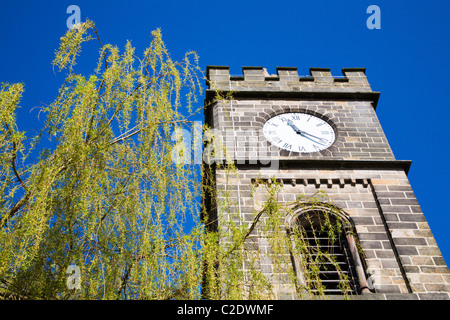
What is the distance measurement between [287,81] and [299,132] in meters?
2.29

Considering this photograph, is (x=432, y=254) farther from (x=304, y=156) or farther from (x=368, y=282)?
(x=304, y=156)

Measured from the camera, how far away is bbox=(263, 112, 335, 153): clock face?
1307 cm

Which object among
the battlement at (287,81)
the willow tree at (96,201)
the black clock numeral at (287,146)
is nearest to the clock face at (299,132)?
the black clock numeral at (287,146)

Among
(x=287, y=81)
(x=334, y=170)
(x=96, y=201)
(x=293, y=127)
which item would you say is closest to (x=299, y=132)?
(x=293, y=127)

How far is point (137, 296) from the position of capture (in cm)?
539

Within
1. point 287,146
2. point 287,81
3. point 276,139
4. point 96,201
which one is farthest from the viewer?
point 287,81

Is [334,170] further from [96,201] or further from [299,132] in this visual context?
[96,201]

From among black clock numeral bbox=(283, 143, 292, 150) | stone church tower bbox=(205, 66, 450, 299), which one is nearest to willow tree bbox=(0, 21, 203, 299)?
stone church tower bbox=(205, 66, 450, 299)

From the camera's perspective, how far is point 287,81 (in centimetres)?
1520

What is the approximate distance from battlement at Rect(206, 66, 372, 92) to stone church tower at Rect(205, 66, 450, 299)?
28mm

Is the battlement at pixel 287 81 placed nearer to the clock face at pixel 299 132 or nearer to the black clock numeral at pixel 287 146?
the clock face at pixel 299 132

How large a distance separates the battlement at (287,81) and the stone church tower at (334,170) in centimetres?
3

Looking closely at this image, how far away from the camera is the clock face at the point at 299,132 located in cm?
1307
